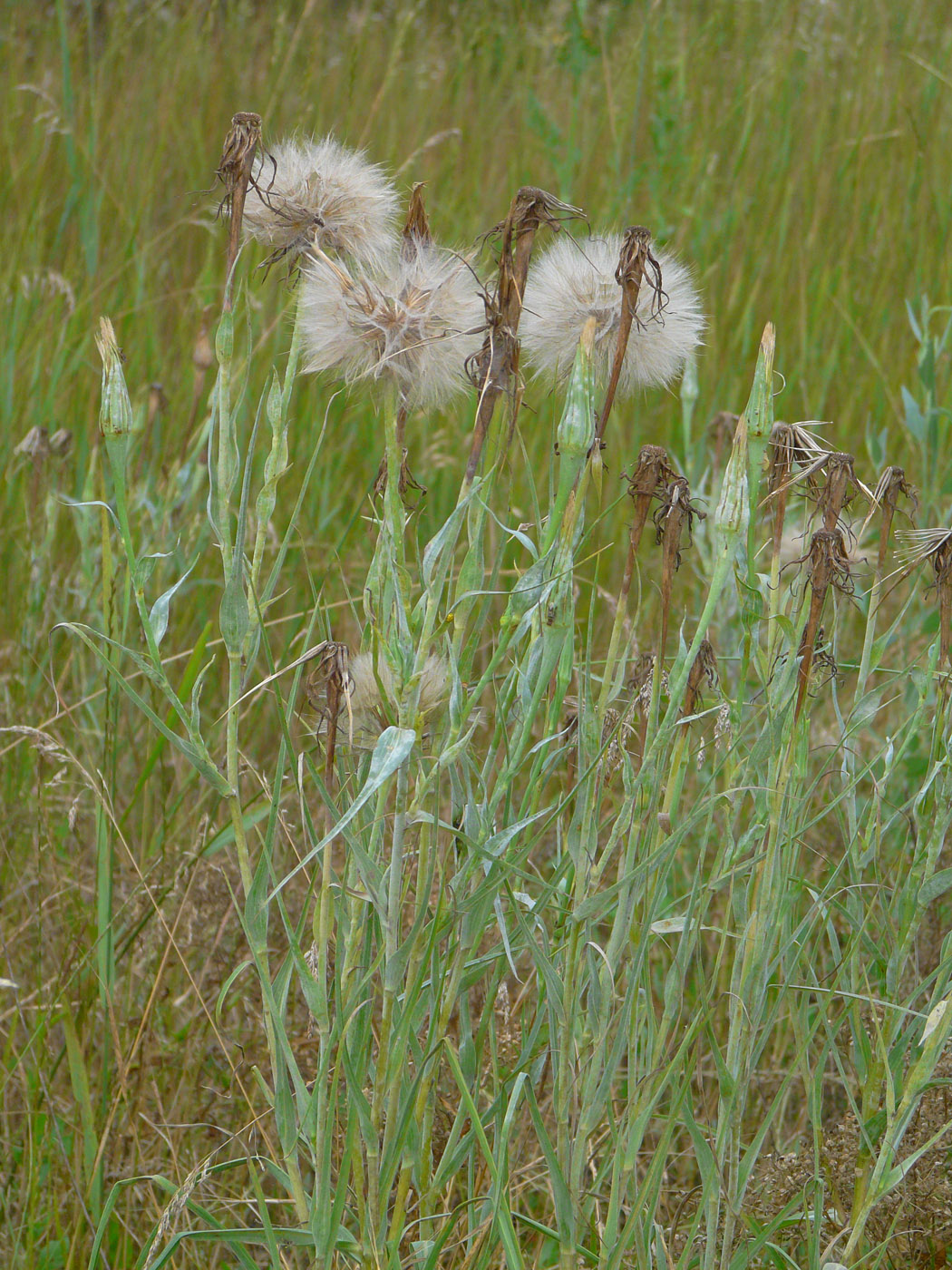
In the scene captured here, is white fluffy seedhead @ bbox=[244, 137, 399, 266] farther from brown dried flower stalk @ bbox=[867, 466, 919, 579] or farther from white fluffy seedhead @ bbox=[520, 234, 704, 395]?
brown dried flower stalk @ bbox=[867, 466, 919, 579]

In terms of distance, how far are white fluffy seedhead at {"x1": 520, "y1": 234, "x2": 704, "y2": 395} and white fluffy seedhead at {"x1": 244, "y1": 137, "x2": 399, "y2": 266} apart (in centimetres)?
13

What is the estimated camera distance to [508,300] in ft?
2.84

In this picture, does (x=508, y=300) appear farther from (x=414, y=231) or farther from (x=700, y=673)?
(x=700, y=673)

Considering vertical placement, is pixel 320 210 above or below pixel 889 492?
above

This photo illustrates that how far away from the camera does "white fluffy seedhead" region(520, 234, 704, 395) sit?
3.26ft

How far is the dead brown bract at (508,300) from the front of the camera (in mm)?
846

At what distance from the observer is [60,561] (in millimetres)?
2295

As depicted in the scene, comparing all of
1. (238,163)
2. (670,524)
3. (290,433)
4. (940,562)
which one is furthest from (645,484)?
(290,433)

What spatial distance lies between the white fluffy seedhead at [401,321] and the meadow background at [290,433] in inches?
4.2

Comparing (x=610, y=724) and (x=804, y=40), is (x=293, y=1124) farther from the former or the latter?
(x=804, y=40)

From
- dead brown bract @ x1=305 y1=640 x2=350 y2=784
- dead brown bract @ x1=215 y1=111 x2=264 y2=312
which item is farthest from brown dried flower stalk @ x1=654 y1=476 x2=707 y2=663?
dead brown bract @ x1=215 y1=111 x2=264 y2=312

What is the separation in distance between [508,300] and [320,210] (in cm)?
21

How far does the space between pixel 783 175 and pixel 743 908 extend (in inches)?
115

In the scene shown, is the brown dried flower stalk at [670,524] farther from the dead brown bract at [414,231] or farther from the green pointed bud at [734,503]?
the dead brown bract at [414,231]
